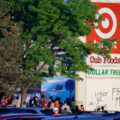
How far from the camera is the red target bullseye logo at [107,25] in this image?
34281mm

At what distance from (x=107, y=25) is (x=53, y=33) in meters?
5.76

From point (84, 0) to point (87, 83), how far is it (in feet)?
20.9

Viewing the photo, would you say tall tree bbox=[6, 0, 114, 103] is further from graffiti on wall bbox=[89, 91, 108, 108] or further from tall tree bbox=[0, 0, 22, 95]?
graffiti on wall bbox=[89, 91, 108, 108]

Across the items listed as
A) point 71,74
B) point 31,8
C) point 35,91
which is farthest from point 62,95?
point 31,8

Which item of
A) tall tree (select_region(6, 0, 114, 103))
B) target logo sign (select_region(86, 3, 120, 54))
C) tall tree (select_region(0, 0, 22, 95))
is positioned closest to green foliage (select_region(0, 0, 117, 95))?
tall tree (select_region(6, 0, 114, 103))

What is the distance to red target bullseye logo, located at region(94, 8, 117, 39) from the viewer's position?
34.3 metres

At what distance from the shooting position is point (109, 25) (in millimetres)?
34406

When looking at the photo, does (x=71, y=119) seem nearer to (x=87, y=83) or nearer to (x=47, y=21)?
(x=47, y=21)

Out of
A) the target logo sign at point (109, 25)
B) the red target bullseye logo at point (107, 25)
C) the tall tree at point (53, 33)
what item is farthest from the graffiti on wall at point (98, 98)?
the red target bullseye logo at point (107, 25)

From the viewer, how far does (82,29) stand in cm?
3005

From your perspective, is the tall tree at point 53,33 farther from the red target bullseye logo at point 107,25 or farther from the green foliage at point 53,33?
the red target bullseye logo at point 107,25

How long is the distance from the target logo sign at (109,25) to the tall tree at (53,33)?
9.49ft

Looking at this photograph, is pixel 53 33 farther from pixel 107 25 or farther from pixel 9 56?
pixel 107 25

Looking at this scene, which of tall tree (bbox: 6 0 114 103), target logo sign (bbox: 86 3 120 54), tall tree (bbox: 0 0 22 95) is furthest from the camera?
target logo sign (bbox: 86 3 120 54)
